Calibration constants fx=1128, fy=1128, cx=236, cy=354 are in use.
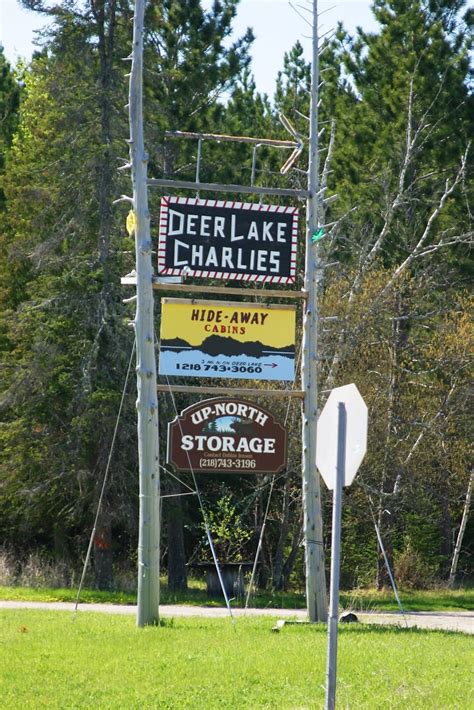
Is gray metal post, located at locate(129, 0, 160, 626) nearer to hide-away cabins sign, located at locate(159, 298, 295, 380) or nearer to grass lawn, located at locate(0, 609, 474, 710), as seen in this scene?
hide-away cabins sign, located at locate(159, 298, 295, 380)

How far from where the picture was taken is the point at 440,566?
31.0 m

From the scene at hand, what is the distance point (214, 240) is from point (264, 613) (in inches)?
286

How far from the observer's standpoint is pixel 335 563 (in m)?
7.68

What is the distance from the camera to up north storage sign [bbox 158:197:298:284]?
15656 millimetres

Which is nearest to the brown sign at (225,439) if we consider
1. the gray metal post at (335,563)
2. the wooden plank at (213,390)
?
the wooden plank at (213,390)

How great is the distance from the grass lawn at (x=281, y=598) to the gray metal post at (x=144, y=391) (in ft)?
25.8

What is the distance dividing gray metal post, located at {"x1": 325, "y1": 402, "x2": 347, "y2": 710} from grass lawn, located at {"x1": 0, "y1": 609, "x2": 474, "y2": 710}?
1.48 metres

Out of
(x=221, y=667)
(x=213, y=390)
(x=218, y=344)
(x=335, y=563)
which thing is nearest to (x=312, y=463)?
(x=213, y=390)

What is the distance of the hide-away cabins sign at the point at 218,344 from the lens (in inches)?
617

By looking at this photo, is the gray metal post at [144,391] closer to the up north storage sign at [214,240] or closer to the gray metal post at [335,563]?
the up north storage sign at [214,240]

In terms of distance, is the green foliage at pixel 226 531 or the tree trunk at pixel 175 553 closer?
the green foliage at pixel 226 531

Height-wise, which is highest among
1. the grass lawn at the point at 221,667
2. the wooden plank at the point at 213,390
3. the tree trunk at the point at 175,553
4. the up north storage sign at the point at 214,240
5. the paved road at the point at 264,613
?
the up north storage sign at the point at 214,240

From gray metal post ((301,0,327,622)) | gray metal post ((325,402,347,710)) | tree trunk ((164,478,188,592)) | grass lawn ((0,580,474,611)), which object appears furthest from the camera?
tree trunk ((164,478,188,592))

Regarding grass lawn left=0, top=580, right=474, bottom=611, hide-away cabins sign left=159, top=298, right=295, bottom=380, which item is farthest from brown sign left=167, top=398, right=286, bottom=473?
grass lawn left=0, top=580, right=474, bottom=611
